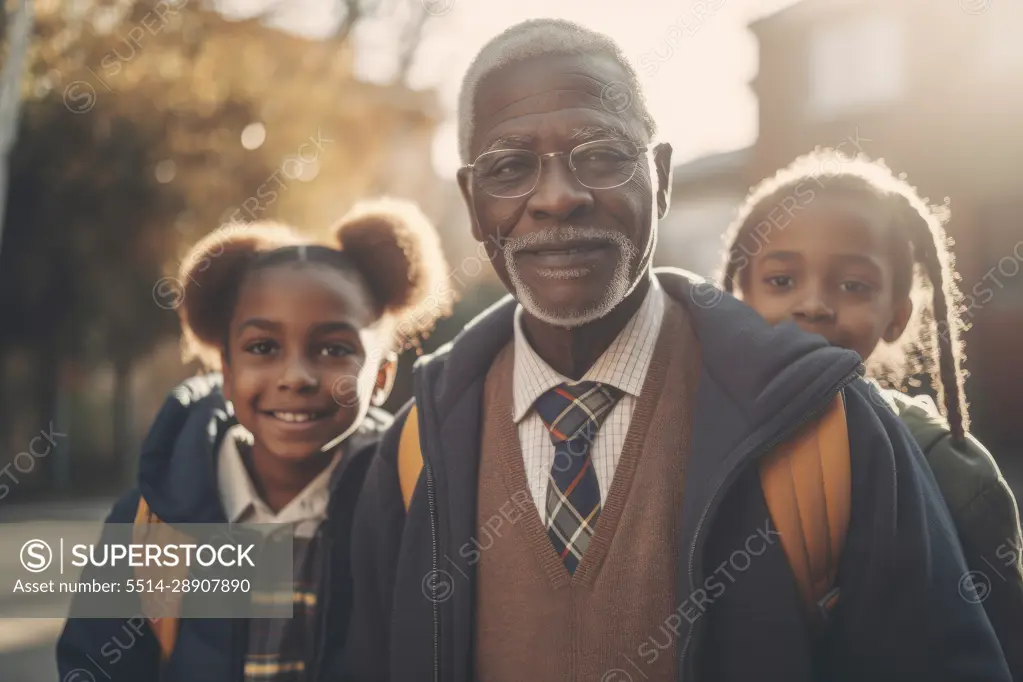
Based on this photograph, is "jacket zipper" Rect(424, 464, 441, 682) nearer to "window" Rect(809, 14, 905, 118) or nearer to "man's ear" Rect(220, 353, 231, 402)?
"man's ear" Rect(220, 353, 231, 402)

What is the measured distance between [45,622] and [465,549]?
211 inches

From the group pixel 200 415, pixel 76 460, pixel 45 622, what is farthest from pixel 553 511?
pixel 76 460

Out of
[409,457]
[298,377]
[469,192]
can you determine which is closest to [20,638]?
[298,377]

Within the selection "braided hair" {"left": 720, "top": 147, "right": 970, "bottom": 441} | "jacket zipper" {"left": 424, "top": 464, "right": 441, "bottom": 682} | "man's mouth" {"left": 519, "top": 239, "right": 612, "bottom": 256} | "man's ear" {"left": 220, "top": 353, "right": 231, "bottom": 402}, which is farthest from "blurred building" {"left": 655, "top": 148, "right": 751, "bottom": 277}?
"jacket zipper" {"left": 424, "top": 464, "right": 441, "bottom": 682}

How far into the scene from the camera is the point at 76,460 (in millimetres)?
14750

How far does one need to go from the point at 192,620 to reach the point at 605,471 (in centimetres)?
129

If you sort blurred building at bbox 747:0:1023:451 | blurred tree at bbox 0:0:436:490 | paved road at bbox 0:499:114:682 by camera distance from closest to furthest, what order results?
paved road at bbox 0:499:114:682 < blurred tree at bbox 0:0:436:490 < blurred building at bbox 747:0:1023:451

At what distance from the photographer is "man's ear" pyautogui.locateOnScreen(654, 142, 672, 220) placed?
7.37 feet

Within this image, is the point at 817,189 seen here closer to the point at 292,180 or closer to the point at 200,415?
the point at 200,415

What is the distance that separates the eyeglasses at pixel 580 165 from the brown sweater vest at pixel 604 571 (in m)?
0.44

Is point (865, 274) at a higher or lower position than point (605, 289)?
higher

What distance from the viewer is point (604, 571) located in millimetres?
1885

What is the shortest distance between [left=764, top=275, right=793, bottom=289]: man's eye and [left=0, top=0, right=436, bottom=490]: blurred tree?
7.58m

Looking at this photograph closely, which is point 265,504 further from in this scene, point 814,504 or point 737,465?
point 814,504
